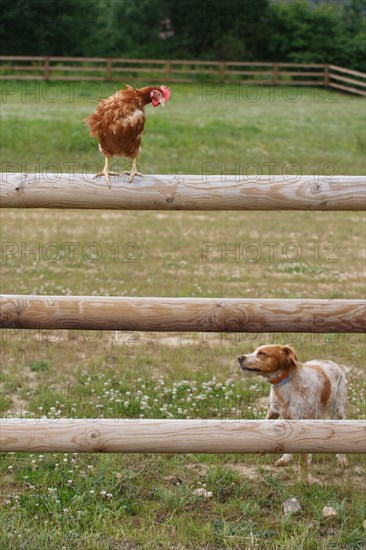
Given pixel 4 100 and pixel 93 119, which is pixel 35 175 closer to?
pixel 93 119

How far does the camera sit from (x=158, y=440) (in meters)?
4.10

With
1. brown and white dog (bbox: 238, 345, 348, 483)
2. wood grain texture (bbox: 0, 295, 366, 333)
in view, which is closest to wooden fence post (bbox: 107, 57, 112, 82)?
brown and white dog (bbox: 238, 345, 348, 483)

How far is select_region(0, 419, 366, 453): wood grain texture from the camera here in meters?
4.07

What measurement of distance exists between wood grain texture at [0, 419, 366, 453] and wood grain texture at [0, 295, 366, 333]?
2.41 feet

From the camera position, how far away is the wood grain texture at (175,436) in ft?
13.4

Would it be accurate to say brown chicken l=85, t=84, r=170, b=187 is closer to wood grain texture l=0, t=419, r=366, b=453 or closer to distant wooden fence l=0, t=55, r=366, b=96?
wood grain texture l=0, t=419, r=366, b=453

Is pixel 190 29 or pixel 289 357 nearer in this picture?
pixel 289 357

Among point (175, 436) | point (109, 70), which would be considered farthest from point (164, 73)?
point (175, 436)

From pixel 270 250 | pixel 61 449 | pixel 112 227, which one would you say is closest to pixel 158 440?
pixel 61 449

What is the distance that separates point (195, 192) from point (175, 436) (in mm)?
1298

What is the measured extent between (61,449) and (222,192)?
1.60 metres

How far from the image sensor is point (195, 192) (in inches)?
169

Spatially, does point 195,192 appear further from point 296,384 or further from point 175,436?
point 296,384

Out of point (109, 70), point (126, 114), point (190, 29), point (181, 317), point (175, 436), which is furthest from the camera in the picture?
point (190, 29)
